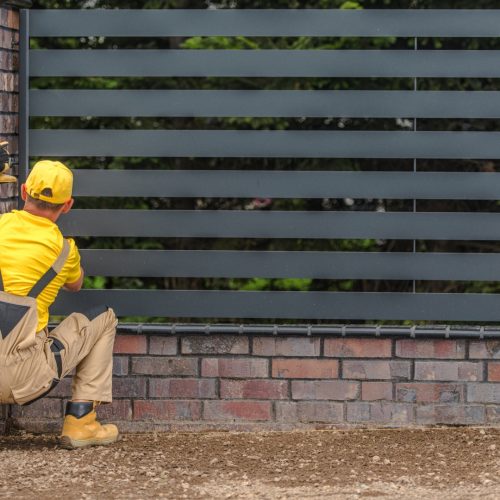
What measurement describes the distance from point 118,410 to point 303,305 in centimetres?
111

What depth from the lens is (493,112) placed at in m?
5.77

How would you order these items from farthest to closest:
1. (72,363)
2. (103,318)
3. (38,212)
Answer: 1. (103,318)
2. (72,363)
3. (38,212)

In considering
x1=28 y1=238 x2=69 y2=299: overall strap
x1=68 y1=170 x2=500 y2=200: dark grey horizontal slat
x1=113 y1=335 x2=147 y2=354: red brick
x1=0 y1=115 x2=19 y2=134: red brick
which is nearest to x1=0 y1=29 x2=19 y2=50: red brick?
x1=0 y1=115 x2=19 y2=134: red brick

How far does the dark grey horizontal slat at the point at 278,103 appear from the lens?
579cm

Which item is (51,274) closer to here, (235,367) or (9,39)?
(235,367)

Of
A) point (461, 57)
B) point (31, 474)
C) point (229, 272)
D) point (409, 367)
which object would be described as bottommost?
point (31, 474)

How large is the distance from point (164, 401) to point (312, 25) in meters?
2.10

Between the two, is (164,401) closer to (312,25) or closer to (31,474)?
(31,474)

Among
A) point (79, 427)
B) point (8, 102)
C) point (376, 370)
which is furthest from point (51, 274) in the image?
point (376, 370)

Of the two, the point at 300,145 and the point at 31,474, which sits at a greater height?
the point at 300,145

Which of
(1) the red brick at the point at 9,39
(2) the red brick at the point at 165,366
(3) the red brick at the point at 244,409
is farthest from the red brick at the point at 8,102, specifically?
(3) the red brick at the point at 244,409

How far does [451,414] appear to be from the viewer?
580 centimetres

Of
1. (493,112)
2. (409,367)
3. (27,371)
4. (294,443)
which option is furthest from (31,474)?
(493,112)

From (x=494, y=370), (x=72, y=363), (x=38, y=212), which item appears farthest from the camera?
(x=494, y=370)
